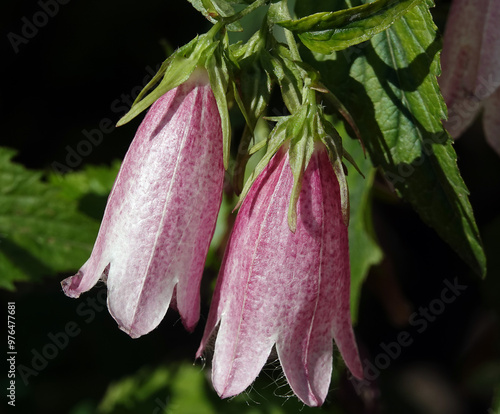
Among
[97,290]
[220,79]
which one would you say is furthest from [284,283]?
[97,290]

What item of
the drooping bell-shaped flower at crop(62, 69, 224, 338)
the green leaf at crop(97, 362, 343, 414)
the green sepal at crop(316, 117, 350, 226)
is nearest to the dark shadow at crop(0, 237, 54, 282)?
the green leaf at crop(97, 362, 343, 414)

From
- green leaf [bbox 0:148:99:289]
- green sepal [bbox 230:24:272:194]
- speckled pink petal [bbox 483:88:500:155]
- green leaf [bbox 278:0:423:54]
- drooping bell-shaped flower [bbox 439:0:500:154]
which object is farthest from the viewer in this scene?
green leaf [bbox 0:148:99:289]

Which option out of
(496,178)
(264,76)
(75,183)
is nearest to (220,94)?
(264,76)

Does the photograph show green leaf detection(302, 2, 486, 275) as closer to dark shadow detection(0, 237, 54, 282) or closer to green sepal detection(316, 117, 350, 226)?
green sepal detection(316, 117, 350, 226)

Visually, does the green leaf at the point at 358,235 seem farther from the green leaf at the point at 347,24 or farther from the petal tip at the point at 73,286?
the petal tip at the point at 73,286

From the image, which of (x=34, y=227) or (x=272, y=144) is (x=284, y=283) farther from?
(x=34, y=227)

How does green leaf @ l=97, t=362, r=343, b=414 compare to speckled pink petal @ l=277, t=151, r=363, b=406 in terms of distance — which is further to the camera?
green leaf @ l=97, t=362, r=343, b=414

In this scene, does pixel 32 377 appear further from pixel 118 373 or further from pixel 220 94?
pixel 220 94
